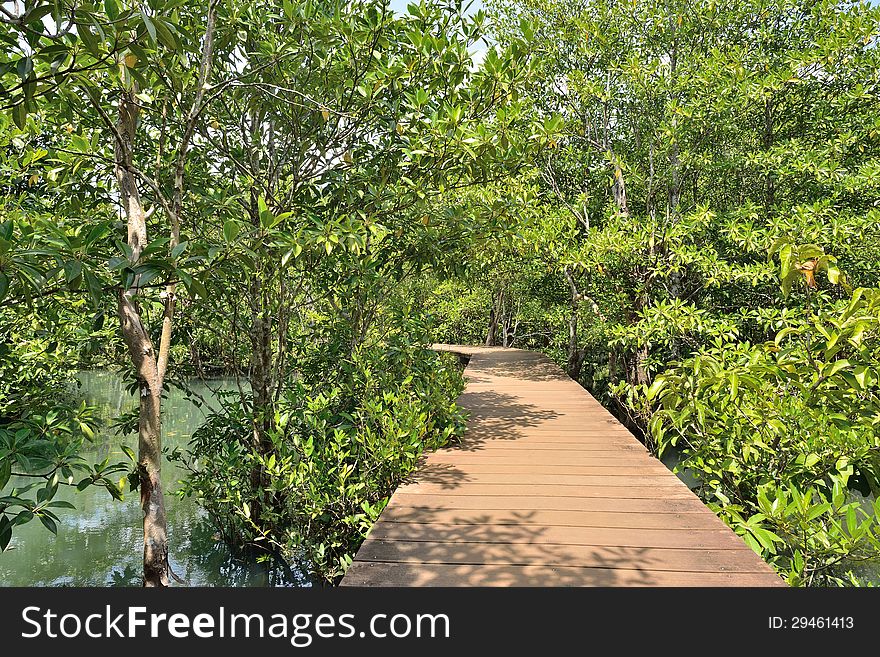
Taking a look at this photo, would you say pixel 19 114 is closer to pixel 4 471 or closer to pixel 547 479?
pixel 4 471

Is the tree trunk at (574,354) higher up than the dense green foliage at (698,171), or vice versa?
the dense green foliage at (698,171)

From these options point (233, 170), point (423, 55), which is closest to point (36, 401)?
point (233, 170)

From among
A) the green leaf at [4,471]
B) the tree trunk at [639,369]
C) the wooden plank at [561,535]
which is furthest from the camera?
the tree trunk at [639,369]

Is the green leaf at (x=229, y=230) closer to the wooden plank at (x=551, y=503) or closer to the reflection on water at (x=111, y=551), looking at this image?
the wooden plank at (x=551, y=503)

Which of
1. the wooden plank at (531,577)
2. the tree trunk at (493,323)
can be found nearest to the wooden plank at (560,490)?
the wooden plank at (531,577)

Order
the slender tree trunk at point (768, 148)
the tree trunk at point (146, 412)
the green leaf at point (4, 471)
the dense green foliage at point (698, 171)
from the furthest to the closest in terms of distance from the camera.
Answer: the slender tree trunk at point (768, 148) < the dense green foliage at point (698, 171) < the tree trunk at point (146, 412) < the green leaf at point (4, 471)

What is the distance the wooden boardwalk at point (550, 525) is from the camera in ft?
7.46

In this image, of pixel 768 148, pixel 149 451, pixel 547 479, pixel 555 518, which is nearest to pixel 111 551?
pixel 149 451

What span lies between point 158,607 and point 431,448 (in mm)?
2543

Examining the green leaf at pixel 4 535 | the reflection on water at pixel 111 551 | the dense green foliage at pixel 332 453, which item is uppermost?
the green leaf at pixel 4 535

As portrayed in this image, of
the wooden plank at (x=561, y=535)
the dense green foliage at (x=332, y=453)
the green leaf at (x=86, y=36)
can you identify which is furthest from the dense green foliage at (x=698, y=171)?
the green leaf at (x=86, y=36)

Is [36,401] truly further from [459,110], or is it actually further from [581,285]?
[581,285]

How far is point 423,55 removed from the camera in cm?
363

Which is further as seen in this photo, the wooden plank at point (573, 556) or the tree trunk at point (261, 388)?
the tree trunk at point (261, 388)
